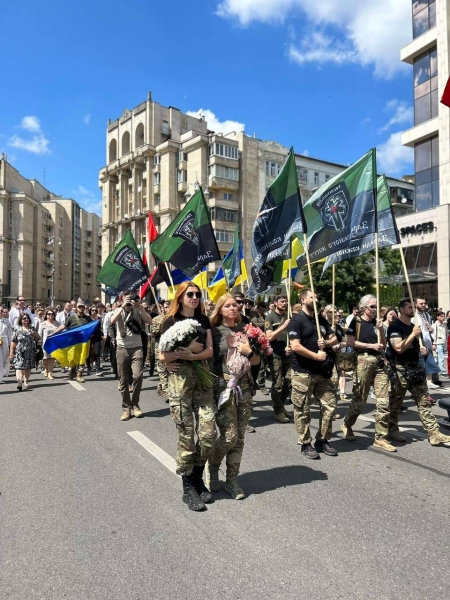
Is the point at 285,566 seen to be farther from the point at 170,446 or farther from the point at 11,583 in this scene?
the point at 170,446

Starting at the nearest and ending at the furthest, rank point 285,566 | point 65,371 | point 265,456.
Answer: point 285,566 < point 265,456 < point 65,371

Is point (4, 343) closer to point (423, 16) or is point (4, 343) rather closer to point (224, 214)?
point (423, 16)

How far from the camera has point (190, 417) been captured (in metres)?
4.28

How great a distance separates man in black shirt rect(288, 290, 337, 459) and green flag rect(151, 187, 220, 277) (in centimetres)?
448

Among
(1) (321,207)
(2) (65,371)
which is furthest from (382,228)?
(2) (65,371)

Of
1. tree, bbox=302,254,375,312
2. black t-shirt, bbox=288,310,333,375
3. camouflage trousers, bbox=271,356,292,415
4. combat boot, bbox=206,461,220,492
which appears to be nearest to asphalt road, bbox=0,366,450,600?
combat boot, bbox=206,461,220,492

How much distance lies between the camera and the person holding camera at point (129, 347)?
8.05 metres

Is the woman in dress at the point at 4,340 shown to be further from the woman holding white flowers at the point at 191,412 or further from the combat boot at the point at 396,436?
the combat boot at the point at 396,436

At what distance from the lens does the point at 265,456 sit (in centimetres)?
575

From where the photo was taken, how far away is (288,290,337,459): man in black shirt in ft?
18.8

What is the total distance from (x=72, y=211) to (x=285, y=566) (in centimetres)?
12213

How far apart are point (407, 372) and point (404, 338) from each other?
453mm

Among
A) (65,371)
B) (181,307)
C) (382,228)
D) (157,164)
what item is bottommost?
(65,371)

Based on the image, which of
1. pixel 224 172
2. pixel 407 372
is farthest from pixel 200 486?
pixel 224 172
